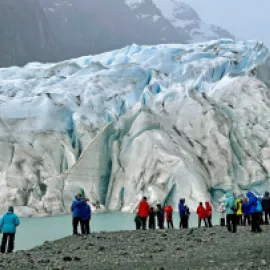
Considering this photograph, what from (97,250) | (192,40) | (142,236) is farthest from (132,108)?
(192,40)

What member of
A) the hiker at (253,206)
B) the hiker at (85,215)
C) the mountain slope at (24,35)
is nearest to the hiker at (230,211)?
the hiker at (253,206)

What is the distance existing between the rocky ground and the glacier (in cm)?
1373

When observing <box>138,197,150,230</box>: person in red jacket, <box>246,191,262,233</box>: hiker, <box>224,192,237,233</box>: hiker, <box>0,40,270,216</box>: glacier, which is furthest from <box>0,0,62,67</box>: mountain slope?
<box>246,191,262,233</box>: hiker

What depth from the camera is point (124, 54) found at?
4009cm

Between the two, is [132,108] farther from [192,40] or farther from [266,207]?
[192,40]

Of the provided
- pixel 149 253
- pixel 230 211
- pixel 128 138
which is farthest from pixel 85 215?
pixel 128 138

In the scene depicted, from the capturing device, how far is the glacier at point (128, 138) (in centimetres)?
2292

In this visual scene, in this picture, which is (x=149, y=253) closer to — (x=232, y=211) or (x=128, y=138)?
(x=232, y=211)

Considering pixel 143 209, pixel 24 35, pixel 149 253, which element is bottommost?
pixel 149 253

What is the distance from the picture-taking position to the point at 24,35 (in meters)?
66.5

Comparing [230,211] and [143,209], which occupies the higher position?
[143,209]

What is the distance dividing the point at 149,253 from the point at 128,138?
61.9 ft

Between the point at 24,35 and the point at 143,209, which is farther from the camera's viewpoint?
the point at 24,35

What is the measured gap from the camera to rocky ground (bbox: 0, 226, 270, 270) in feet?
18.3
